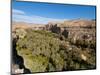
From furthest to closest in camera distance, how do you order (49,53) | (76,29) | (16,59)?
(76,29) → (49,53) → (16,59)

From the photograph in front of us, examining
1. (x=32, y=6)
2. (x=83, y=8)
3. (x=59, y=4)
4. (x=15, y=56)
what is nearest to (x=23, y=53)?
(x=15, y=56)

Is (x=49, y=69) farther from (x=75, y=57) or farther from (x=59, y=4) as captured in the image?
(x=59, y=4)

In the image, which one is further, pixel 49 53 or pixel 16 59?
pixel 49 53

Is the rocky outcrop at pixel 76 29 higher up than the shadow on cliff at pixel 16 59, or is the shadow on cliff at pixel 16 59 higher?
the rocky outcrop at pixel 76 29

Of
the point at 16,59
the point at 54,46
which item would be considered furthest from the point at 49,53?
the point at 16,59

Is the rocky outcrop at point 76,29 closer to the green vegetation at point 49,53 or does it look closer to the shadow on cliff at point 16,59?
the green vegetation at point 49,53

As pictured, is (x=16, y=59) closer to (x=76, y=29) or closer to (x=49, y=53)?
(x=49, y=53)

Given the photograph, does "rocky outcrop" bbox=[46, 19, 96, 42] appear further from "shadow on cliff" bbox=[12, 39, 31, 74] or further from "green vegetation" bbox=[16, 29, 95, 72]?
"shadow on cliff" bbox=[12, 39, 31, 74]

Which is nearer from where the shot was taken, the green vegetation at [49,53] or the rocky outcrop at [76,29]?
the green vegetation at [49,53]

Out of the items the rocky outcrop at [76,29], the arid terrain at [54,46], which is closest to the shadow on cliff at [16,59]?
the arid terrain at [54,46]
